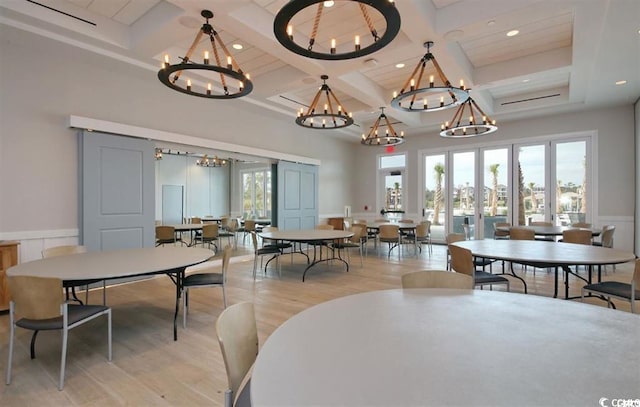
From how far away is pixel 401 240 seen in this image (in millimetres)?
7527

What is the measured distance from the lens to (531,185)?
26.6 feet

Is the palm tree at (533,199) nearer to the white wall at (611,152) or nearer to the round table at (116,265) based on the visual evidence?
the white wall at (611,152)

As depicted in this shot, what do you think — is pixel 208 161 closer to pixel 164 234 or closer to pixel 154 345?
pixel 164 234

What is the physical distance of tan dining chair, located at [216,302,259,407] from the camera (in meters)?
1.16

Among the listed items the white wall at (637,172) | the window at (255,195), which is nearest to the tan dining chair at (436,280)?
the white wall at (637,172)

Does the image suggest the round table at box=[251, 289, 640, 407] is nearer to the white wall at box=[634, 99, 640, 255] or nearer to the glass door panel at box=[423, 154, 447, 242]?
the white wall at box=[634, 99, 640, 255]

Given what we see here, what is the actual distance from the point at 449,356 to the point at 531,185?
28.7 feet

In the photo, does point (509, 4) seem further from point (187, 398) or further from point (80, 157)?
point (80, 157)

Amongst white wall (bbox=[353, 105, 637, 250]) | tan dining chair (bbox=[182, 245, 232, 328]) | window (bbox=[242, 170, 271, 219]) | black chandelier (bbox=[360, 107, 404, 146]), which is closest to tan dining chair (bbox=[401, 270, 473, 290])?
tan dining chair (bbox=[182, 245, 232, 328])

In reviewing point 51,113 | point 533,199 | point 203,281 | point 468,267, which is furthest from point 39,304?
point 533,199

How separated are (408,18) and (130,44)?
370cm

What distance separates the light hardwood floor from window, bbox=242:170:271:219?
717 centimetres

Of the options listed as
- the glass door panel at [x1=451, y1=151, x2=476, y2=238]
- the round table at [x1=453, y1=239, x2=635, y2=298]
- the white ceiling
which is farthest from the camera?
the glass door panel at [x1=451, y1=151, x2=476, y2=238]

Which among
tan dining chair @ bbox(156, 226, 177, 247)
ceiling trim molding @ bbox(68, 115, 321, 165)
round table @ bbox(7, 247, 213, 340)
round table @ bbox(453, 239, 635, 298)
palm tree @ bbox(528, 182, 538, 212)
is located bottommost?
tan dining chair @ bbox(156, 226, 177, 247)
